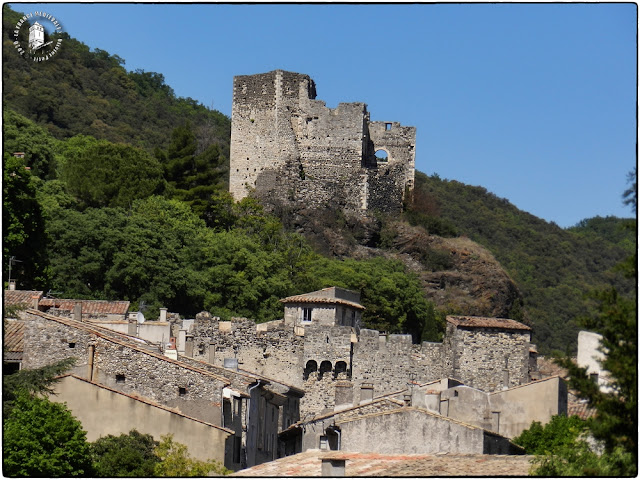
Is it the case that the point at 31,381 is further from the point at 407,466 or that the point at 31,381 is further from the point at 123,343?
the point at 407,466

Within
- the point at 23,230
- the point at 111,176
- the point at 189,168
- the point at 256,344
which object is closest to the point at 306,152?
the point at 189,168

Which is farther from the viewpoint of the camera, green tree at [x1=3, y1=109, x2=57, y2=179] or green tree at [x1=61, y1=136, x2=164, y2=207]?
green tree at [x1=61, y1=136, x2=164, y2=207]

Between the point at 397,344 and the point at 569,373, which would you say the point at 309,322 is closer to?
the point at 397,344

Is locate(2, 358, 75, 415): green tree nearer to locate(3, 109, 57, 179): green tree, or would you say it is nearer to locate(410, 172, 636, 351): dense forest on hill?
locate(3, 109, 57, 179): green tree

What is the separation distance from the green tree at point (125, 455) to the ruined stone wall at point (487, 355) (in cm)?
2351

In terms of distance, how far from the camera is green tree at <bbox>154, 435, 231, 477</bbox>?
26047 millimetres

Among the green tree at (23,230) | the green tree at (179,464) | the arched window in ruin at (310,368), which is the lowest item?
the green tree at (179,464)

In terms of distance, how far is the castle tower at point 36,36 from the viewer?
7690cm

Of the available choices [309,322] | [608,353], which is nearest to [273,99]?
[309,322]

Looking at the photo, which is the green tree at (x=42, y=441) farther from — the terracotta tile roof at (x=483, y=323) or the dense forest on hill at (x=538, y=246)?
the dense forest on hill at (x=538, y=246)

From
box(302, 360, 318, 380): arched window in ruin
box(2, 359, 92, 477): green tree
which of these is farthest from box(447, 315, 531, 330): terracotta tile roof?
box(2, 359, 92, 477): green tree

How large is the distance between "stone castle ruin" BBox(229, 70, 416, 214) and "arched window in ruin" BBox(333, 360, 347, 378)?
2549cm

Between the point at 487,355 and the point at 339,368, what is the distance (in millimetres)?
4640

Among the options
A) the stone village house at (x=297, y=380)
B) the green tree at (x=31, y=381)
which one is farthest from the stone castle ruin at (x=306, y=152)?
the green tree at (x=31, y=381)
